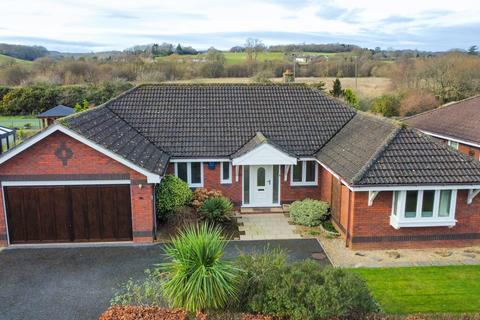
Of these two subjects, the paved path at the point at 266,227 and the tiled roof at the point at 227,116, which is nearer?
the paved path at the point at 266,227

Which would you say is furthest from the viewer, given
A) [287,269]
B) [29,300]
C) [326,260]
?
[326,260]

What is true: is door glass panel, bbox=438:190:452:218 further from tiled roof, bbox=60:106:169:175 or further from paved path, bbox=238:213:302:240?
tiled roof, bbox=60:106:169:175

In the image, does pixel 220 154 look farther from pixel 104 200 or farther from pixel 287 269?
pixel 287 269

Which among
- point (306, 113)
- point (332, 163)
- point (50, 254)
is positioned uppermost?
point (306, 113)

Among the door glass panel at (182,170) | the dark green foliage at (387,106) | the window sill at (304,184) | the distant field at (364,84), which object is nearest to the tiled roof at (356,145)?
the window sill at (304,184)

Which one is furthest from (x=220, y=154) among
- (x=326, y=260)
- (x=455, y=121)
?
(x=455, y=121)

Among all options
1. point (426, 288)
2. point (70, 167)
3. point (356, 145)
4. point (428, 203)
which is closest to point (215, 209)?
point (70, 167)

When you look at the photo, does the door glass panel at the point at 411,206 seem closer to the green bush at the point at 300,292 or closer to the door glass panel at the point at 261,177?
the green bush at the point at 300,292

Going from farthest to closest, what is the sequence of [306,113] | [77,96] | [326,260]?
1. [77,96]
2. [306,113]
3. [326,260]
